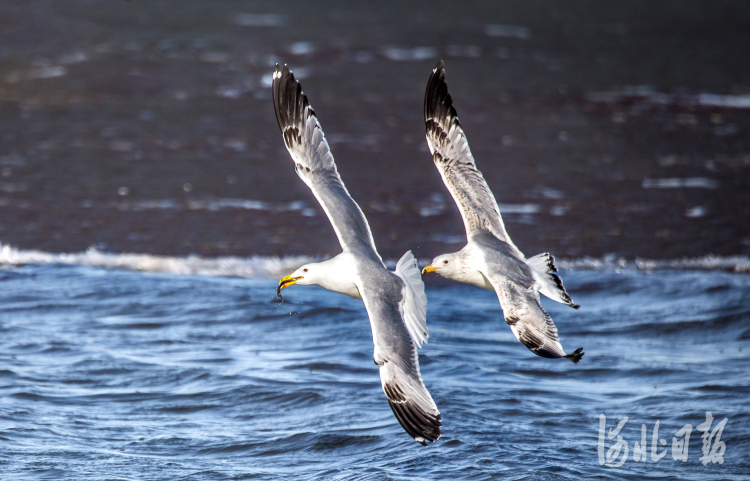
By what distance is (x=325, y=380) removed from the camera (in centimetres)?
760

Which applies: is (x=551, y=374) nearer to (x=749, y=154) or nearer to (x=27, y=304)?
(x=27, y=304)

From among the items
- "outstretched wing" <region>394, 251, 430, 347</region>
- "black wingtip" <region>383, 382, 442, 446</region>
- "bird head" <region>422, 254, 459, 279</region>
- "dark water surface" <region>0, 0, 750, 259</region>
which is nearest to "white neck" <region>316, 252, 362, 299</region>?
"outstretched wing" <region>394, 251, 430, 347</region>

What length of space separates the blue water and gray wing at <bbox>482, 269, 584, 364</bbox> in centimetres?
136

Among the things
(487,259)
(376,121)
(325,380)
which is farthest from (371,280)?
(376,121)

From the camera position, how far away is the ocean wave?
9938 millimetres

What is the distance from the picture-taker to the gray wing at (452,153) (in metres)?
5.92

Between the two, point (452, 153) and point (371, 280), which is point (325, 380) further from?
point (371, 280)

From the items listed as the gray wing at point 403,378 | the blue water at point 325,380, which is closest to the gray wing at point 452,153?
the gray wing at point 403,378

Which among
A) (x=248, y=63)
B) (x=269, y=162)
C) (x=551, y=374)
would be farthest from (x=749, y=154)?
(x=248, y=63)

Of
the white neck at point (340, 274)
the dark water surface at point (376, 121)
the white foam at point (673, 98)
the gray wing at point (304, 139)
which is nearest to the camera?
the white neck at point (340, 274)

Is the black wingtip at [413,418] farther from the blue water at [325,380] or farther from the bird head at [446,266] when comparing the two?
the blue water at [325,380]

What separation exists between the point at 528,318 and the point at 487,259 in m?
0.48

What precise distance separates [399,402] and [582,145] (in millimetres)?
10526

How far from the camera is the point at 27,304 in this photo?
900 centimetres
